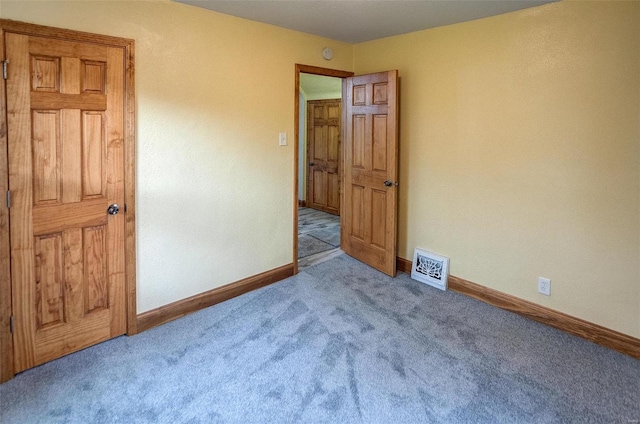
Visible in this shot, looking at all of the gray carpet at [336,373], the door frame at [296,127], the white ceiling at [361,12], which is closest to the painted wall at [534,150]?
the white ceiling at [361,12]

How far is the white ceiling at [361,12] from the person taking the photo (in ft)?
9.29

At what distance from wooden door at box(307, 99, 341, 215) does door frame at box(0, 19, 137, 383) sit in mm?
4373

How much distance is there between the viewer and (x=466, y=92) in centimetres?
334

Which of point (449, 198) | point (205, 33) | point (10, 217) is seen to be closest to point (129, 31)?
point (205, 33)

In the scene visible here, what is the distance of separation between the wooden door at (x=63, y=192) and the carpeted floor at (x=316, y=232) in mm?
2289

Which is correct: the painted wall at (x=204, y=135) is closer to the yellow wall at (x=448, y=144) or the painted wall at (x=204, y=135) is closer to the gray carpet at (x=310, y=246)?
the yellow wall at (x=448, y=144)

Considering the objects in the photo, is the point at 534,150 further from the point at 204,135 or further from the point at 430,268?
the point at 204,135

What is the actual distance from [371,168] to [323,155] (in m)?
3.06

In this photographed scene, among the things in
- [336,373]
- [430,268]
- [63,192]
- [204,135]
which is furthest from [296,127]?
[336,373]

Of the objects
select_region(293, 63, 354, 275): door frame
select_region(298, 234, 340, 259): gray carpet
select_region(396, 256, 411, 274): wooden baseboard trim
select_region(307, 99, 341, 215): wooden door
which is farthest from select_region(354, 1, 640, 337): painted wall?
select_region(307, 99, 341, 215): wooden door

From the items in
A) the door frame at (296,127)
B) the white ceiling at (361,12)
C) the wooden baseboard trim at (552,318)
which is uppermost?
the white ceiling at (361,12)

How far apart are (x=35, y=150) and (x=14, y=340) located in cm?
113

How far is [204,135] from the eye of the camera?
307 centimetres

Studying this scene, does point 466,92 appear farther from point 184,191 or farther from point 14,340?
point 14,340
